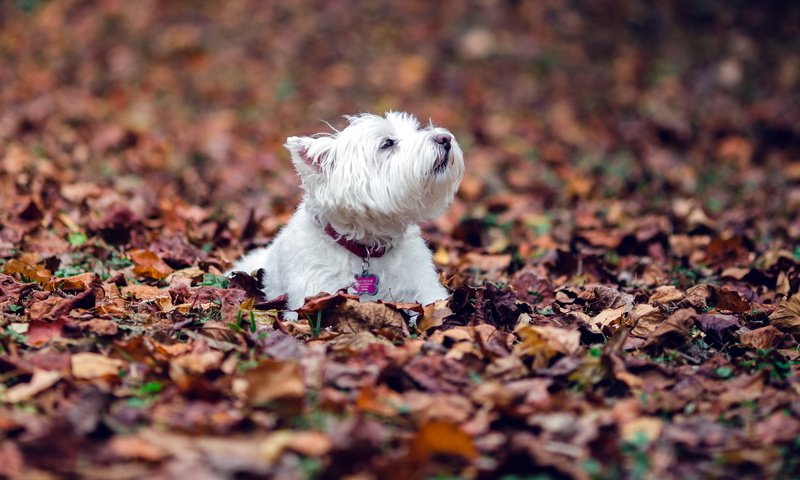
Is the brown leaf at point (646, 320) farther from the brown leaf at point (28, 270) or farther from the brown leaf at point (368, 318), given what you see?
the brown leaf at point (28, 270)

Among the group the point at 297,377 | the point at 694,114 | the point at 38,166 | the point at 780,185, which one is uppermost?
the point at 694,114

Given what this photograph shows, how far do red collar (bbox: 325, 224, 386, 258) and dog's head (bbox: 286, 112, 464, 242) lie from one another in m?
0.04

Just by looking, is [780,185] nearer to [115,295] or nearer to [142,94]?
[115,295]

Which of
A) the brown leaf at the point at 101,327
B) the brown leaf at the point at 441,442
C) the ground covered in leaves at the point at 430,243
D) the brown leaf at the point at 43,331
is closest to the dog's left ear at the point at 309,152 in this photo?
the ground covered in leaves at the point at 430,243

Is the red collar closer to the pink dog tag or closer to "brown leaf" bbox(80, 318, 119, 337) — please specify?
the pink dog tag

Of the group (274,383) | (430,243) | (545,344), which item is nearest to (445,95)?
(430,243)

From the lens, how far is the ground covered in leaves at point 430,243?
2857 millimetres

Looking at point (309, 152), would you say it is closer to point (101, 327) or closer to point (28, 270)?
point (101, 327)

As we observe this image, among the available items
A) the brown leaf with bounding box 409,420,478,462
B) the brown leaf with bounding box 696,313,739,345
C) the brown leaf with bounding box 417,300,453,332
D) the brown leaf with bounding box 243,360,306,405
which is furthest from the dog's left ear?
the brown leaf with bounding box 409,420,478,462

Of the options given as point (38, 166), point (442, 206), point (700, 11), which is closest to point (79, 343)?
point (442, 206)

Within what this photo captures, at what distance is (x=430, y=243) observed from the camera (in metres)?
6.58

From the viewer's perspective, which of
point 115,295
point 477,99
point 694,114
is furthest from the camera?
point 477,99

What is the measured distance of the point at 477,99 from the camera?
11.8 metres

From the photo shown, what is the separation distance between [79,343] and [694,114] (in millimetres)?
8972
